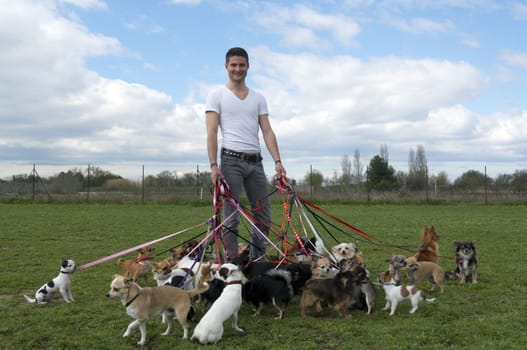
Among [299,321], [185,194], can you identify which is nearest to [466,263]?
[299,321]

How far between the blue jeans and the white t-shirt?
0.60ft

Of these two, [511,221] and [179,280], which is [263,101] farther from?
[511,221]

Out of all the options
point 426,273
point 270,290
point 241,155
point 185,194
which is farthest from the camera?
point 185,194

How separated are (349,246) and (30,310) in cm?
424

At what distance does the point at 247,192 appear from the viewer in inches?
234

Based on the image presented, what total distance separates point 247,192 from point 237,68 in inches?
60.3

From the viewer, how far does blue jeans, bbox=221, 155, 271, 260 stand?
220 inches

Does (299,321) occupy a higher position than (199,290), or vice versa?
(199,290)

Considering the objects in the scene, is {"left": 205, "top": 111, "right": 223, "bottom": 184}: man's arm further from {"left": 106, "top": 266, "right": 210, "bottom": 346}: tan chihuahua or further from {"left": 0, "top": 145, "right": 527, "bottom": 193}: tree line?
{"left": 0, "top": 145, "right": 527, "bottom": 193}: tree line

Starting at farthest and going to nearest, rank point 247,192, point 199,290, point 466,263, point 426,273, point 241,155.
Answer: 1. point 466,263
2. point 426,273
3. point 247,192
4. point 241,155
5. point 199,290

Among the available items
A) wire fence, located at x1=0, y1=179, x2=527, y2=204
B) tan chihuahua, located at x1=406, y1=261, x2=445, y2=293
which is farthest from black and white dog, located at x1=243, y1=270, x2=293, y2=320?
wire fence, located at x1=0, y1=179, x2=527, y2=204

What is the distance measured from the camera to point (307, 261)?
20.5 feet

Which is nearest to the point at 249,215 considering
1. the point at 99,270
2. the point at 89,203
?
the point at 99,270

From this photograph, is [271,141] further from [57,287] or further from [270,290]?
[57,287]
